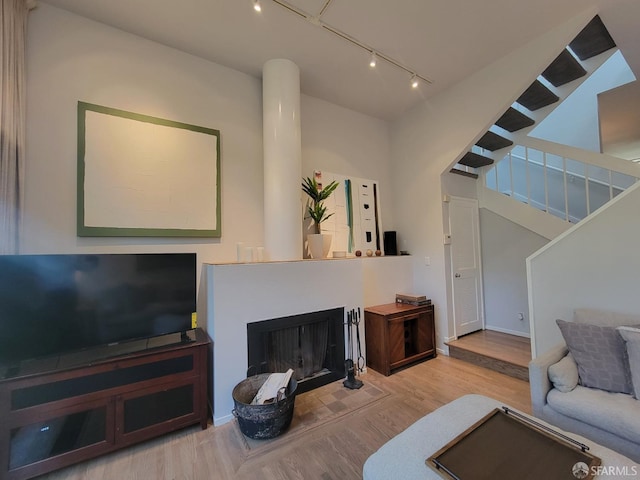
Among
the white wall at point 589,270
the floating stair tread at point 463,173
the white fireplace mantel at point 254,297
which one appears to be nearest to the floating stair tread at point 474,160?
the floating stair tread at point 463,173

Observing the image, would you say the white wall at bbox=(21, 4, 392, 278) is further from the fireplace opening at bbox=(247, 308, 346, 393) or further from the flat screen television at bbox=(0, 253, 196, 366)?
the fireplace opening at bbox=(247, 308, 346, 393)

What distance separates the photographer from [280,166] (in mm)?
2852

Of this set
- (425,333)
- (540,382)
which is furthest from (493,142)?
(540,382)

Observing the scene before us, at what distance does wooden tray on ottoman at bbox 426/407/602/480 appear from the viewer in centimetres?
109

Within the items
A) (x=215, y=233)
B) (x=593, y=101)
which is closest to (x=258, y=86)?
(x=215, y=233)

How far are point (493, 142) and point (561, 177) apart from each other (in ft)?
3.37

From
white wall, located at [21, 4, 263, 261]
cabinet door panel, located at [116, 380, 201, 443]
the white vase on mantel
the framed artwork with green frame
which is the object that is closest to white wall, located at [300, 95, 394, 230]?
white wall, located at [21, 4, 263, 261]

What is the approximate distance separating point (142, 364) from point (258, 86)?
117 inches

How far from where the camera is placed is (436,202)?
3.60 m

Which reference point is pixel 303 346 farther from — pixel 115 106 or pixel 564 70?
pixel 564 70

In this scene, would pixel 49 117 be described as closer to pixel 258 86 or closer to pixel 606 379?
pixel 258 86

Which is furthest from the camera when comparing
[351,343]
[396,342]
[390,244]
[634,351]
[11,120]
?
[390,244]

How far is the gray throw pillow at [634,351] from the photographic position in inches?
62.9

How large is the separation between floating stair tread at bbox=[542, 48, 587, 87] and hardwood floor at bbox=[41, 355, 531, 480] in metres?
Result: 3.27
